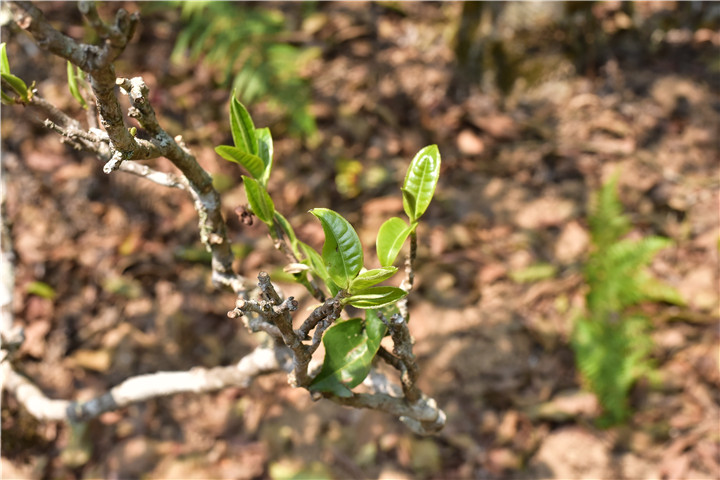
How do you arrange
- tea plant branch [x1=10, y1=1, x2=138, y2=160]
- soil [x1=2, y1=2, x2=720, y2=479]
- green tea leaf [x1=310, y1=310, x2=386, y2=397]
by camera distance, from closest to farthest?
tea plant branch [x1=10, y1=1, x2=138, y2=160]
green tea leaf [x1=310, y1=310, x2=386, y2=397]
soil [x1=2, y1=2, x2=720, y2=479]

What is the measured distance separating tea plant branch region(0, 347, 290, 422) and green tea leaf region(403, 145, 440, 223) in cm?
52

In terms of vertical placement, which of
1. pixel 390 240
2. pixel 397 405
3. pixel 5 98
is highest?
pixel 5 98

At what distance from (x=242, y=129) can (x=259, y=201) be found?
0.59 feet

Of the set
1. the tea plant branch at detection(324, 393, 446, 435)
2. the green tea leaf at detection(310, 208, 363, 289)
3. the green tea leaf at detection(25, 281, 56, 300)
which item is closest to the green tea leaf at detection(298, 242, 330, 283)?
the green tea leaf at detection(310, 208, 363, 289)

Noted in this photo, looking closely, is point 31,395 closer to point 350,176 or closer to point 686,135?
point 350,176

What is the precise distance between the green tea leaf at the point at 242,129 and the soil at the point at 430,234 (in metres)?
1.52

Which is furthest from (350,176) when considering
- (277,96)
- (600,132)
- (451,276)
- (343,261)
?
(343,261)

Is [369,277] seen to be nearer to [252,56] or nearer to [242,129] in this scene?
[242,129]

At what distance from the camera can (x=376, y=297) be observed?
93 cm

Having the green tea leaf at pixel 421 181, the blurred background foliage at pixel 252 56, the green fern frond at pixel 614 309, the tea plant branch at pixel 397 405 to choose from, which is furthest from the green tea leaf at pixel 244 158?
the blurred background foliage at pixel 252 56

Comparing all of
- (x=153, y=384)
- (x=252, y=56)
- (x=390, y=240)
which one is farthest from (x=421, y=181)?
(x=252, y=56)

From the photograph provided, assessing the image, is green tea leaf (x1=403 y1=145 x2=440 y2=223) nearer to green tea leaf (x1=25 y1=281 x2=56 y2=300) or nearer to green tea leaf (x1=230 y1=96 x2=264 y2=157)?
green tea leaf (x1=230 y1=96 x2=264 y2=157)

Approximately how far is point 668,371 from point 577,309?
1.75 feet

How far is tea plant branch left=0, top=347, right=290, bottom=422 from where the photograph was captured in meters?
1.43
